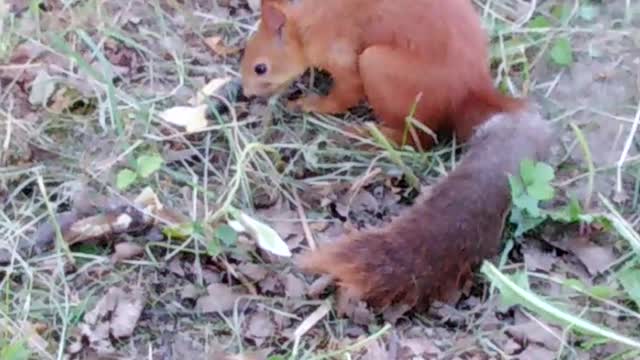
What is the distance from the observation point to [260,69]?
3.31 m

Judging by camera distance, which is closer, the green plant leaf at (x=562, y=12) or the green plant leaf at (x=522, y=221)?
the green plant leaf at (x=522, y=221)

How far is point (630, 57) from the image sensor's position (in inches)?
134

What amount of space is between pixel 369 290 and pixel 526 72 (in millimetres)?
1055

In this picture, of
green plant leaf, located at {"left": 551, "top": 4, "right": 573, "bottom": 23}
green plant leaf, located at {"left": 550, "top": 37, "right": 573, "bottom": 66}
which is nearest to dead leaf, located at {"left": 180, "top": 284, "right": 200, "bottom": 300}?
green plant leaf, located at {"left": 550, "top": 37, "right": 573, "bottom": 66}

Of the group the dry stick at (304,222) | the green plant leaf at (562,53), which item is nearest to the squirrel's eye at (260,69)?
the dry stick at (304,222)

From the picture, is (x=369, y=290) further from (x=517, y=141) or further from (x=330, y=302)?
(x=517, y=141)

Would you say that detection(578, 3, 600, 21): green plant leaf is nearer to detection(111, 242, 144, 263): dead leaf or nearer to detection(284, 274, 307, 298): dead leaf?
detection(284, 274, 307, 298): dead leaf

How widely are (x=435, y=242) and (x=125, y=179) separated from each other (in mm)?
771

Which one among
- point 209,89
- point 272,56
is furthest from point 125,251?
point 272,56

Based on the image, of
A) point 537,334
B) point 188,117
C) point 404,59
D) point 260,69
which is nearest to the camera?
point 537,334

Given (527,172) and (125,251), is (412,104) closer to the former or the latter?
(527,172)

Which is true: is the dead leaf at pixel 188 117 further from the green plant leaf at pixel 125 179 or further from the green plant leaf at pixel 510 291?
the green plant leaf at pixel 510 291

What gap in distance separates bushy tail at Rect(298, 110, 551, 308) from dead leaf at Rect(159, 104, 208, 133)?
2.08ft

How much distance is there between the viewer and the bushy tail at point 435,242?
8.25 ft
